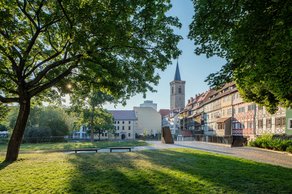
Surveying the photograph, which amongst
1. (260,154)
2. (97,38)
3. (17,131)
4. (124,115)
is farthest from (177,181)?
(124,115)

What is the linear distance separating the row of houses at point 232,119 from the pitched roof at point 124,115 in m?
19.6

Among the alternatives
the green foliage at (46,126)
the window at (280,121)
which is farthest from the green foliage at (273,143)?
the green foliage at (46,126)

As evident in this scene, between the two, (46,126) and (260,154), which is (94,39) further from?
(46,126)

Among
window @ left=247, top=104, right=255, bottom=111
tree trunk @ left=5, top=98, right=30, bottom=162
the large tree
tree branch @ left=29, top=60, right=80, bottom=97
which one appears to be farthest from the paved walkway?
window @ left=247, top=104, right=255, bottom=111

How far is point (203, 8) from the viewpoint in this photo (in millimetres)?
11398

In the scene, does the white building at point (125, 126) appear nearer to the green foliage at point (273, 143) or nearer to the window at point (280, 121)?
the window at point (280, 121)

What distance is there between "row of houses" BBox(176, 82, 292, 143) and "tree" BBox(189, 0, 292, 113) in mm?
27752

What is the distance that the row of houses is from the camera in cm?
3919

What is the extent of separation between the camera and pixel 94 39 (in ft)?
42.8

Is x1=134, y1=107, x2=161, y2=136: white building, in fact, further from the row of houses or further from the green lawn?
the green lawn

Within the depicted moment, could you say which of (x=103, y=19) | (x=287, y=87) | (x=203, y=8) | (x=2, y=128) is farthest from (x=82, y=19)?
(x=2, y=128)

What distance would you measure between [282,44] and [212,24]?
2.73 m

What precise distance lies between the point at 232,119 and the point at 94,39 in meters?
48.1

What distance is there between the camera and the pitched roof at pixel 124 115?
98.8m
